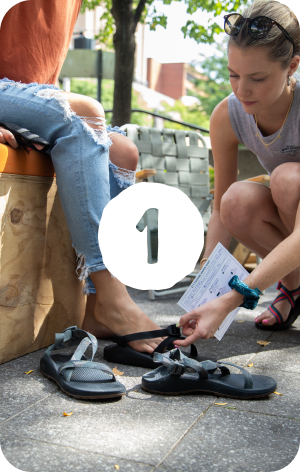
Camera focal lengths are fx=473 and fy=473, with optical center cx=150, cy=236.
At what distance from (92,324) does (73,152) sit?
2.46 ft

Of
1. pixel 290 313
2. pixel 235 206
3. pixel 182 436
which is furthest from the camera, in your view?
pixel 290 313

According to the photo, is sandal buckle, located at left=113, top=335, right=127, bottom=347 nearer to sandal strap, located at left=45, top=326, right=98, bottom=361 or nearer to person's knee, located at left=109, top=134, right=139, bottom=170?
sandal strap, located at left=45, top=326, right=98, bottom=361

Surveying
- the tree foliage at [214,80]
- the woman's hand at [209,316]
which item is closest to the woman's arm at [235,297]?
the woman's hand at [209,316]

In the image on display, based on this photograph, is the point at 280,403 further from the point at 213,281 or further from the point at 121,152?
the point at 121,152

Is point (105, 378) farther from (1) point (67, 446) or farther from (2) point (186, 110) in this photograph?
(2) point (186, 110)

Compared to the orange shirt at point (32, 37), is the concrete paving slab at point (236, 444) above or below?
below

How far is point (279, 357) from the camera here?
193 centimetres

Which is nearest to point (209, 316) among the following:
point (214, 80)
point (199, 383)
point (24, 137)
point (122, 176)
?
point (199, 383)

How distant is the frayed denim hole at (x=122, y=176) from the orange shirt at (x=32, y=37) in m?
0.50

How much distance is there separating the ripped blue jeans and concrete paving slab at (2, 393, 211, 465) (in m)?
A: 0.54

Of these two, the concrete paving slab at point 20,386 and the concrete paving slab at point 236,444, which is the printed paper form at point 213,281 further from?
the concrete paving slab at point 20,386

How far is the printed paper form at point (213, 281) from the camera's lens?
166 centimetres

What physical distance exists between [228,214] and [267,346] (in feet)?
2.06

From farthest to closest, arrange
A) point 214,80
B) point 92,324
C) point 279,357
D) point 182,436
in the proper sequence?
point 214,80 < point 92,324 < point 279,357 < point 182,436
